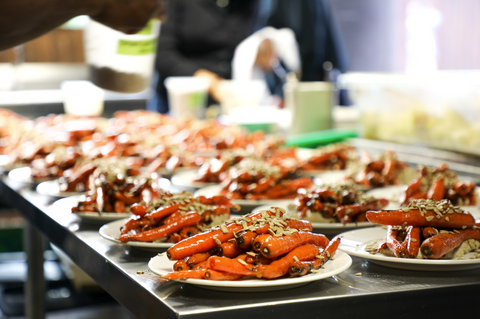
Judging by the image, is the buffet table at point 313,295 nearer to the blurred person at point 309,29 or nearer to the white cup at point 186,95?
the white cup at point 186,95

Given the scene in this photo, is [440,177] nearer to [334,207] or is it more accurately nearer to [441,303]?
[334,207]

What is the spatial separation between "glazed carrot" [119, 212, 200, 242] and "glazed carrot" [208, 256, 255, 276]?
287mm

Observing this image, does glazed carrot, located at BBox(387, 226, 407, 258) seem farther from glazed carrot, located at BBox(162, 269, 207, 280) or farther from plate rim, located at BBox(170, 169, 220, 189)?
plate rim, located at BBox(170, 169, 220, 189)

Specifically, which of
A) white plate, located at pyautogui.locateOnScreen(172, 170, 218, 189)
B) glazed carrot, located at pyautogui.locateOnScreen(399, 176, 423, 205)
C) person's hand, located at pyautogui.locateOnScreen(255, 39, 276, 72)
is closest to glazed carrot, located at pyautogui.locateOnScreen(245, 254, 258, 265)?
glazed carrot, located at pyautogui.locateOnScreen(399, 176, 423, 205)

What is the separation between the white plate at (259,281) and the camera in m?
0.98

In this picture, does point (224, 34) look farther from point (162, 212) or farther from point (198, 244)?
point (198, 244)

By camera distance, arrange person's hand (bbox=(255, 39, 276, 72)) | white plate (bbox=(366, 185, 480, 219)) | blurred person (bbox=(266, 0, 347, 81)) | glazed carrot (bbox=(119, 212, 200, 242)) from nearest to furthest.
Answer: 1. glazed carrot (bbox=(119, 212, 200, 242))
2. white plate (bbox=(366, 185, 480, 219))
3. person's hand (bbox=(255, 39, 276, 72))
4. blurred person (bbox=(266, 0, 347, 81))

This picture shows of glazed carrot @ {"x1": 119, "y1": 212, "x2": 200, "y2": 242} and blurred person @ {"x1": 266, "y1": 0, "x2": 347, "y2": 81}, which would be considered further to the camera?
blurred person @ {"x1": 266, "y1": 0, "x2": 347, "y2": 81}

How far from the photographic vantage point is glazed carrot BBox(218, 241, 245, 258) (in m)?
1.06

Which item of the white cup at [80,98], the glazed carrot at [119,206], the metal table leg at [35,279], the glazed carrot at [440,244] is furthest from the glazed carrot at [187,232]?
the white cup at [80,98]

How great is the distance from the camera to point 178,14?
591cm

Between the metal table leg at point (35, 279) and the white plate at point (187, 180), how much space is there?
78cm

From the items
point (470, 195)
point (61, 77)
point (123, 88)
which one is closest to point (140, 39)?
point (123, 88)

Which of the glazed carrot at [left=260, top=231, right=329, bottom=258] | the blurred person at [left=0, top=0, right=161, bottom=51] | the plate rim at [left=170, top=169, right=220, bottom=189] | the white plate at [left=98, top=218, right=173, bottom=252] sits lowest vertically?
the plate rim at [left=170, top=169, right=220, bottom=189]
